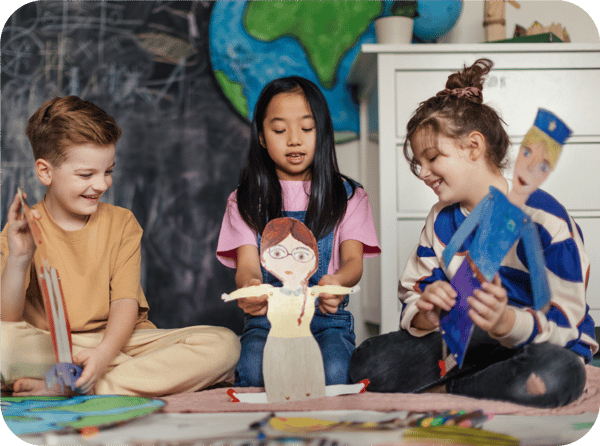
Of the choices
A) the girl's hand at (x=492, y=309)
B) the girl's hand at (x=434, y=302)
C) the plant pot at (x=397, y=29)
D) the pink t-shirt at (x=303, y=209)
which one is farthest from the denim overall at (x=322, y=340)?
the plant pot at (x=397, y=29)

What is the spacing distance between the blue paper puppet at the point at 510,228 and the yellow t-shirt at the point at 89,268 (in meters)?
0.57

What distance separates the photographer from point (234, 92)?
1587 mm

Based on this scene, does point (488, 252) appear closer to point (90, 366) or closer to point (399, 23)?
point (90, 366)

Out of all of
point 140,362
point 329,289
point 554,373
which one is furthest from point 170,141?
point 554,373

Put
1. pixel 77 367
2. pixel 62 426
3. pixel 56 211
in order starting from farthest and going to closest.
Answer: pixel 56 211, pixel 77 367, pixel 62 426

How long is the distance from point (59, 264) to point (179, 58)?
849 mm

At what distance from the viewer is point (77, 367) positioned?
872 mm

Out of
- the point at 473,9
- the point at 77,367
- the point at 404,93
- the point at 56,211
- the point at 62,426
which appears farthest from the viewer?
the point at 473,9

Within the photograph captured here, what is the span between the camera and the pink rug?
80 cm

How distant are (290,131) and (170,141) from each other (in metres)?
0.74

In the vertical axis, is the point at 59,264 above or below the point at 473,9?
below

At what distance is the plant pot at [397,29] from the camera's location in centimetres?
135

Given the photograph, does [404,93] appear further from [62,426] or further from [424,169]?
[62,426]

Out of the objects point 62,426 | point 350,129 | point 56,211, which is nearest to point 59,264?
point 56,211
